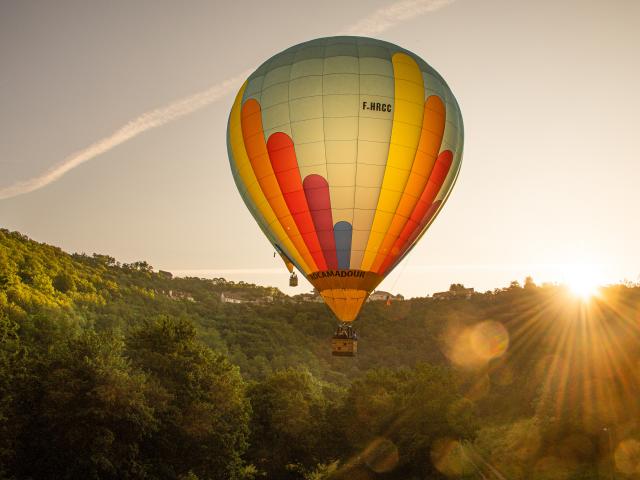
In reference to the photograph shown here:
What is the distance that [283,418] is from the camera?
50469mm

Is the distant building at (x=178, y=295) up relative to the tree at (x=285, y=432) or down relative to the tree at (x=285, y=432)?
up

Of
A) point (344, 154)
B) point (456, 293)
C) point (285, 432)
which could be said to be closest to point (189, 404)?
point (285, 432)

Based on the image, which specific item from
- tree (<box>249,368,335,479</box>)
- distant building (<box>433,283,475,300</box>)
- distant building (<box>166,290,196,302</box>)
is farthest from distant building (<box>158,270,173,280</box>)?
tree (<box>249,368,335,479</box>)

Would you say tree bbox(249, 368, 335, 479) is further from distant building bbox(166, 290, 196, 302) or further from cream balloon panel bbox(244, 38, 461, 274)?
distant building bbox(166, 290, 196, 302)

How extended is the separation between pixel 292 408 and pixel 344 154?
27.4m

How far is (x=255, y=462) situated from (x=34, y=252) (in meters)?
88.7

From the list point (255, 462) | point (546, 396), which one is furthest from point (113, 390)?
point (546, 396)

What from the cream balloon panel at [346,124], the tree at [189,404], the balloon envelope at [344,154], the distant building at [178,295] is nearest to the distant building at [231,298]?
the distant building at [178,295]

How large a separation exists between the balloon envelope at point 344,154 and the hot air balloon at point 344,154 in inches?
1.7

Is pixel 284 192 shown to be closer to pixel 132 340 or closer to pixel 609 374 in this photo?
pixel 132 340

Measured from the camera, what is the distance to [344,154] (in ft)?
95.7

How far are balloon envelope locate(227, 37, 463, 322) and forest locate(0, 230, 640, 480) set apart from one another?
11.8 metres

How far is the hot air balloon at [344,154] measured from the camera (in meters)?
29.1

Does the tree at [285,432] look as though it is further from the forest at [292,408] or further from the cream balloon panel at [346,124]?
the cream balloon panel at [346,124]
